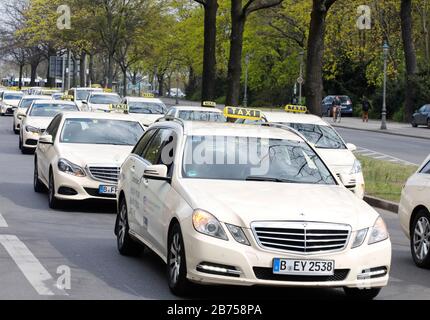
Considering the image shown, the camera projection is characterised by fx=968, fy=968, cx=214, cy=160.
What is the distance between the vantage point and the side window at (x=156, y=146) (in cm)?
1027

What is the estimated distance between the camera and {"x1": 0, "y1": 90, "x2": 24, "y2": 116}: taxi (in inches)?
2251

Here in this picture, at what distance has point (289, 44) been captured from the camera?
3204 inches

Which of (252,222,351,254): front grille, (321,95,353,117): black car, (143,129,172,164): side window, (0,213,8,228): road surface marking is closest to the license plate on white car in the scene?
(0,213,8,228): road surface marking

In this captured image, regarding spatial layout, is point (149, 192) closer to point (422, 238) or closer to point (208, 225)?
point (208, 225)

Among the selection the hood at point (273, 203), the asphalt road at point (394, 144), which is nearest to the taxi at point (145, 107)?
the asphalt road at point (394, 144)

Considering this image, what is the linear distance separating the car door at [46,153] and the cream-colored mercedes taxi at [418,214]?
6.53m

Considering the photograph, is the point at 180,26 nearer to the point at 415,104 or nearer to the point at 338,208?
the point at 415,104

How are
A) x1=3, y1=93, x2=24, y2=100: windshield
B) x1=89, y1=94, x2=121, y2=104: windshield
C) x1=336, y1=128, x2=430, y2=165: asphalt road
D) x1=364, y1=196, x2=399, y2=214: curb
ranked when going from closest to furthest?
x1=364, y1=196, x2=399, y2=214: curb → x1=336, y1=128, x2=430, y2=165: asphalt road → x1=89, y1=94, x2=121, y2=104: windshield → x1=3, y1=93, x2=24, y2=100: windshield

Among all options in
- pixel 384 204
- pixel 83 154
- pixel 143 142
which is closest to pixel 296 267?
pixel 143 142

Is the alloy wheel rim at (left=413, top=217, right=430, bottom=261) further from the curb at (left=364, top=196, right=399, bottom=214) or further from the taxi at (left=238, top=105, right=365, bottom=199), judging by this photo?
the curb at (left=364, top=196, right=399, bottom=214)

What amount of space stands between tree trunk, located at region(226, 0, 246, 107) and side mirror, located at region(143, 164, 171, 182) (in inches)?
947

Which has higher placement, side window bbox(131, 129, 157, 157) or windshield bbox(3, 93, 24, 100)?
side window bbox(131, 129, 157, 157)

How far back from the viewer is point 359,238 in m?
8.25
